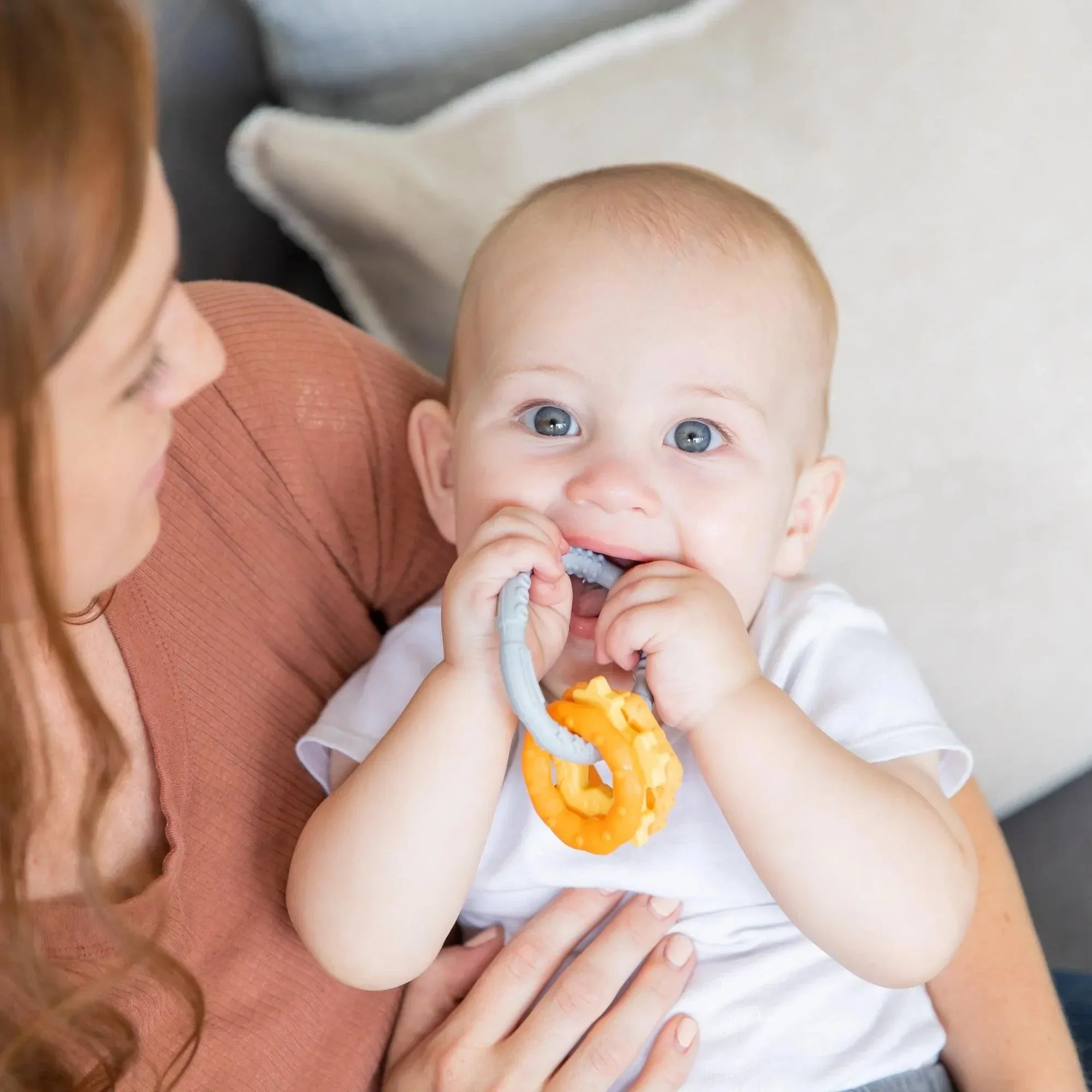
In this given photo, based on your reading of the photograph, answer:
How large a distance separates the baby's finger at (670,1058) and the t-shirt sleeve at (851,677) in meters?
0.27

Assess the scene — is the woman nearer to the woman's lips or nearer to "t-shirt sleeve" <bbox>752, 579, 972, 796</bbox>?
the woman's lips

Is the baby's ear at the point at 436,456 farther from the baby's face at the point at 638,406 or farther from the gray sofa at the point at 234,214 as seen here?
the gray sofa at the point at 234,214

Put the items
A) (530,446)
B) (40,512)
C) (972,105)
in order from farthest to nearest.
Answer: (972,105), (530,446), (40,512)

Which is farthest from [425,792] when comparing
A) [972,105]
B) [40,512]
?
[972,105]

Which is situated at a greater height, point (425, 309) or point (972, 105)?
point (972, 105)

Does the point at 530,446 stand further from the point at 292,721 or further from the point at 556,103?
the point at 556,103

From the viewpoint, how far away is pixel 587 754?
2.39 feet

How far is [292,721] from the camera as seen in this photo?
3.28ft

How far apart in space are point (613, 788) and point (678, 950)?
0.93 ft

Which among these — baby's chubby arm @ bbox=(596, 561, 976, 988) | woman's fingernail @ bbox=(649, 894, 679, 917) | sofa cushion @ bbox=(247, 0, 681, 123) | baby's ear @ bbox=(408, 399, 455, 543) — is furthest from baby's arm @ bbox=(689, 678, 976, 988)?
sofa cushion @ bbox=(247, 0, 681, 123)

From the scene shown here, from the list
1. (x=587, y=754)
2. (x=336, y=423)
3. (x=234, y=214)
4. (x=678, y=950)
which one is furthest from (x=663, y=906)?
(x=234, y=214)

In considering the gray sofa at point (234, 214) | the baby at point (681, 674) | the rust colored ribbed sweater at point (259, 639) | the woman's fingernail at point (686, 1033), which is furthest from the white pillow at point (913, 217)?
the woman's fingernail at point (686, 1033)

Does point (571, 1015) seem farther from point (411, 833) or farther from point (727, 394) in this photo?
point (727, 394)

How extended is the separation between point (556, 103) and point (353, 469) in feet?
1.70
